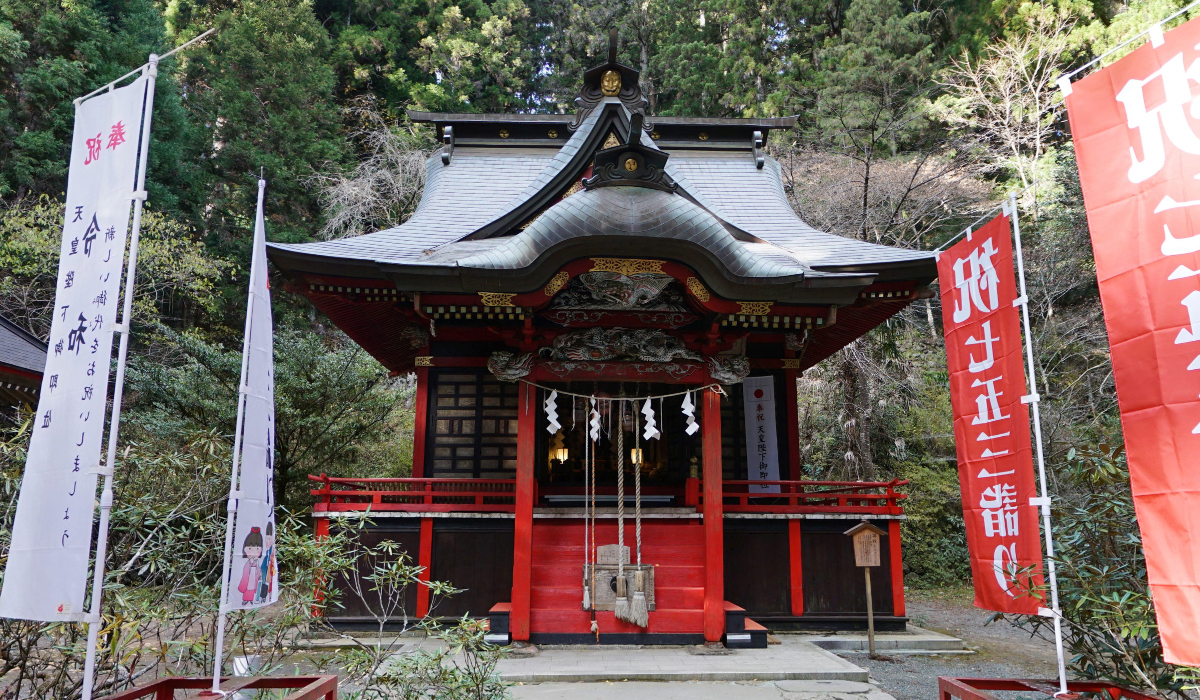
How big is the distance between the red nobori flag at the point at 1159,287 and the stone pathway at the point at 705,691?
3609 mm

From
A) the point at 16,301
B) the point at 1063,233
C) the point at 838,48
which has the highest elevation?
the point at 838,48

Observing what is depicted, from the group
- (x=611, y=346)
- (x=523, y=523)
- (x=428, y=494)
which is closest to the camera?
(x=523, y=523)

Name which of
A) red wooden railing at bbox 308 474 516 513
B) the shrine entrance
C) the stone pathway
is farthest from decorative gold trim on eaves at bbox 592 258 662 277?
the stone pathway

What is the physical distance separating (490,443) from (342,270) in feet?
10.5

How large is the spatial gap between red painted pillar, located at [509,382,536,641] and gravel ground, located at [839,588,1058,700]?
3455 millimetres

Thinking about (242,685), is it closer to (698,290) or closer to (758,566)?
(698,290)

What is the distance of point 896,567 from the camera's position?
8672 millimetres

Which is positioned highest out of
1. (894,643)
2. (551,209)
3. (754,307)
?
(551,209)

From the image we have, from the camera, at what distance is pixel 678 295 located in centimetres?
788

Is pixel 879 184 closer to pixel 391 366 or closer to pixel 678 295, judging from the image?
pixel 678 295

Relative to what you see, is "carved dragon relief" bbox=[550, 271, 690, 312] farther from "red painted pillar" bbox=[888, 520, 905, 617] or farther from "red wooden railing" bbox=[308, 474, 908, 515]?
"red painted pillar" bbox=[888, 520, 905, 617]

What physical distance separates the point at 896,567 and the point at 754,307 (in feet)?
12.6

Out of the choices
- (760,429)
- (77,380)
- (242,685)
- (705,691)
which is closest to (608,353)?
(760,429)

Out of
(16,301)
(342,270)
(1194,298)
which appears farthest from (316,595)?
(16,301)
